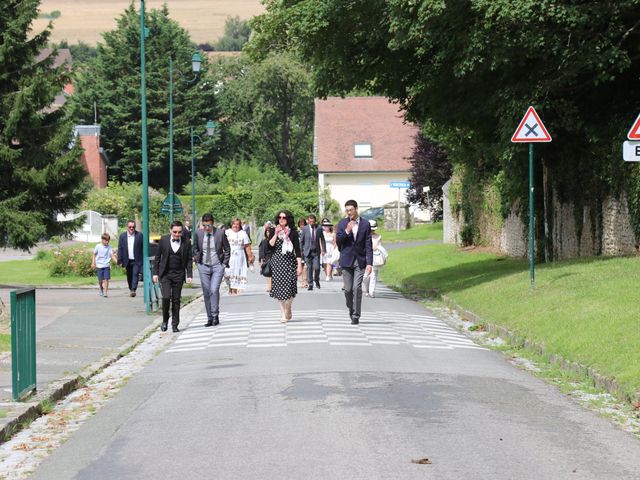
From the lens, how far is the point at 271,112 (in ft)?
325

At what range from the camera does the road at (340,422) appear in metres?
8.20

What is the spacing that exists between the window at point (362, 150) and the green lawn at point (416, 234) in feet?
55.6

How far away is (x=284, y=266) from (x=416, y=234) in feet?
146

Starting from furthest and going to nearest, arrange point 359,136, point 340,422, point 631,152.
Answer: point 359,136 → point 631,152 → point 340,422

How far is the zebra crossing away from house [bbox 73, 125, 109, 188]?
6442 cm

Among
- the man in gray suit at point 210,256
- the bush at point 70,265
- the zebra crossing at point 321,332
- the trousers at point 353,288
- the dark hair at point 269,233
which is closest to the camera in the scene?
the zebra crossing at point 321,332

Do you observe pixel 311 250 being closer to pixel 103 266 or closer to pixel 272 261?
pixel 103 266

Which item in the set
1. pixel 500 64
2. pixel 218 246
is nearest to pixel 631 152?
pixel 218 246

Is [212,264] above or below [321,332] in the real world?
above

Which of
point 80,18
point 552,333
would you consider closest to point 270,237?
point 552,333

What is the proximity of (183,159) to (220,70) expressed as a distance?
1901 cm

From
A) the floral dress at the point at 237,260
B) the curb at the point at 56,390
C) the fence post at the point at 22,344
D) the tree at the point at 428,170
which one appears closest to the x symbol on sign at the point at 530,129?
the curb at the point at 56,390

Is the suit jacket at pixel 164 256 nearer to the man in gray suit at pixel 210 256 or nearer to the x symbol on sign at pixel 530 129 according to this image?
the man in gray suit at pixel 210 256

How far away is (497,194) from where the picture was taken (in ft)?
132
